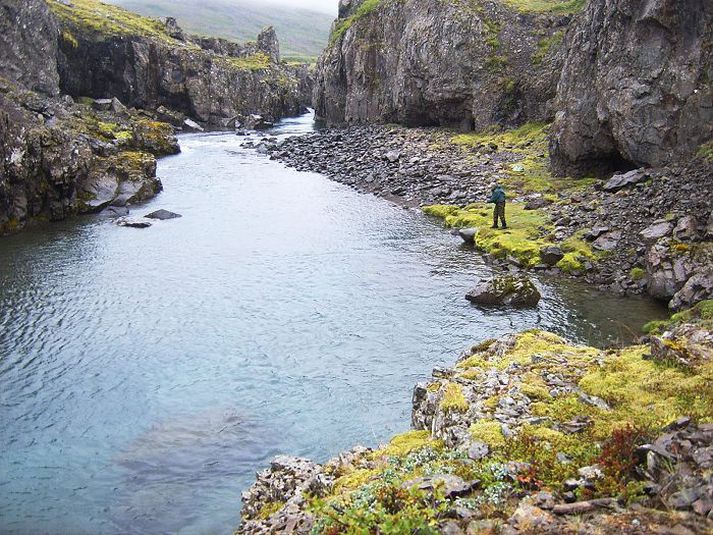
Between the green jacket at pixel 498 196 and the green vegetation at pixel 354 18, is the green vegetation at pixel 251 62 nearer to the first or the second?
the green vegetation at pixel 354 18

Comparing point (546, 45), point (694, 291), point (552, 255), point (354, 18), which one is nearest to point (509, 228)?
point (552, 255)

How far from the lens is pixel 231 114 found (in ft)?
399

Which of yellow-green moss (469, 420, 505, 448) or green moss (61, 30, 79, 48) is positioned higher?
green moss (61, 30, 79, 48)

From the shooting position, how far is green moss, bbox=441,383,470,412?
1598 centimetres

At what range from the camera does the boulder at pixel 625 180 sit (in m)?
41.4

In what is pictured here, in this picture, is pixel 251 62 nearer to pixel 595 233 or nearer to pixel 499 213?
pixel 499 213

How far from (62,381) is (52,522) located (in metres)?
8.44

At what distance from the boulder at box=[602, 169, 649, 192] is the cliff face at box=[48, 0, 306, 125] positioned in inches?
3546

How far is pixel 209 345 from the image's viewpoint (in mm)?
27625

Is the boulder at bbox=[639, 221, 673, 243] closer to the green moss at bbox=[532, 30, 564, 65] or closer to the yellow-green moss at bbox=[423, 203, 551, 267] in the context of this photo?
the yellow-green moss at bbox=[423, 203, 551, 267]

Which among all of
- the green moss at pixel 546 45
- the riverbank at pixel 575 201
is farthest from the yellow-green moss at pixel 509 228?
the green moss at pixel 546 45

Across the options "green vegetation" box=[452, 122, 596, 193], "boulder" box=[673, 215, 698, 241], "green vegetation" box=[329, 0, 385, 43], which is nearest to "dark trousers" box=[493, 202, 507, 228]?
"green vegetation" box=[452, 122, 596, 193]

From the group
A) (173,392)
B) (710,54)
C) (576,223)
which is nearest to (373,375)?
(173,392)

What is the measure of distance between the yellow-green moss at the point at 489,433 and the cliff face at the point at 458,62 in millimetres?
61321
